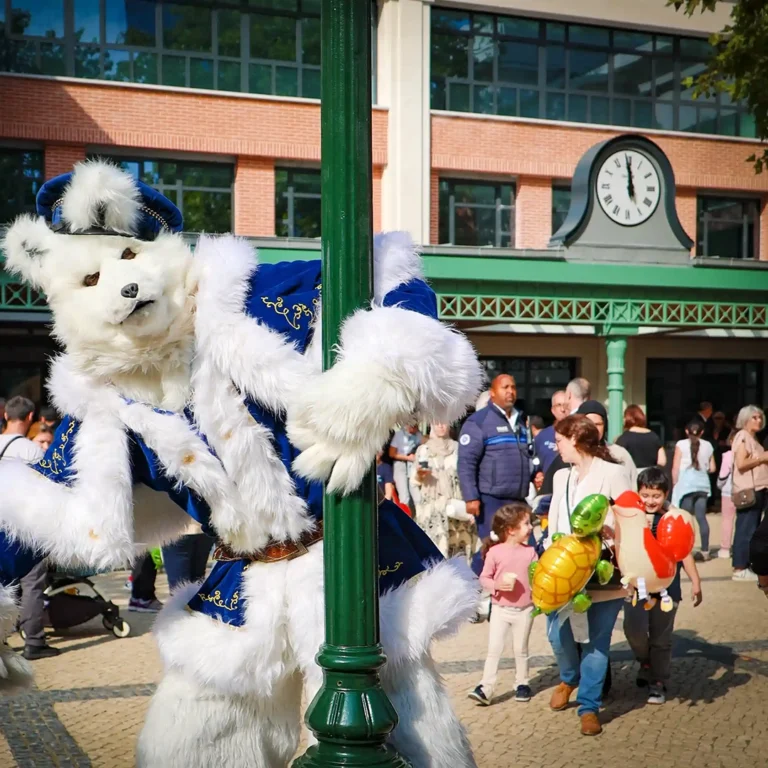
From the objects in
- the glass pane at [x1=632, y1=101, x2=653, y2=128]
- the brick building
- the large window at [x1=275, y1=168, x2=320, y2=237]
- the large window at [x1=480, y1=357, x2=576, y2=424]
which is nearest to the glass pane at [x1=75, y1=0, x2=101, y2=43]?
the brick building

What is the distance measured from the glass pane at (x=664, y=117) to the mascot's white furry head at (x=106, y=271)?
20794mm

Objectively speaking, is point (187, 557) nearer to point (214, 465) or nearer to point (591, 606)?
point (591, 606)

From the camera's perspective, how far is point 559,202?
21.4 m

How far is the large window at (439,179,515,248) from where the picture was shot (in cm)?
2042

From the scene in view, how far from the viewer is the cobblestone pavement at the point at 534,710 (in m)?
4.96

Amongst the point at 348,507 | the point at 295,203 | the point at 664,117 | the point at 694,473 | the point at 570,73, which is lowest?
the point at 694,473

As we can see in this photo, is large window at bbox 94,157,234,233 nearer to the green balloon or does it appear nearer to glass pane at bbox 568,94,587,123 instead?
glass pane at bbox 568,94,587,123

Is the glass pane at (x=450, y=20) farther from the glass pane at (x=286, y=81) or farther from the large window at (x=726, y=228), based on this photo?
the large window at (x=726, y=228)

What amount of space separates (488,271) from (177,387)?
13372 millimetres

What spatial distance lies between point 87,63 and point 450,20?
677 centimetres

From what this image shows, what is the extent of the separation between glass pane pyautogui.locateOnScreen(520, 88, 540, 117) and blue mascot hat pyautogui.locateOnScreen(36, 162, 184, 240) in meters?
18.9

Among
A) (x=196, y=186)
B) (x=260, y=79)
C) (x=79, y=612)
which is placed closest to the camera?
(x=79, y=612)

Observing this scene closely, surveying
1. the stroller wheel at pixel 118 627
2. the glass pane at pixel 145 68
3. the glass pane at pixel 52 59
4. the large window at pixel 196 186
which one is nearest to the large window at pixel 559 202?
the large window at pixel 196 186

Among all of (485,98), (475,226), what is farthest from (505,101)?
(475,226)
